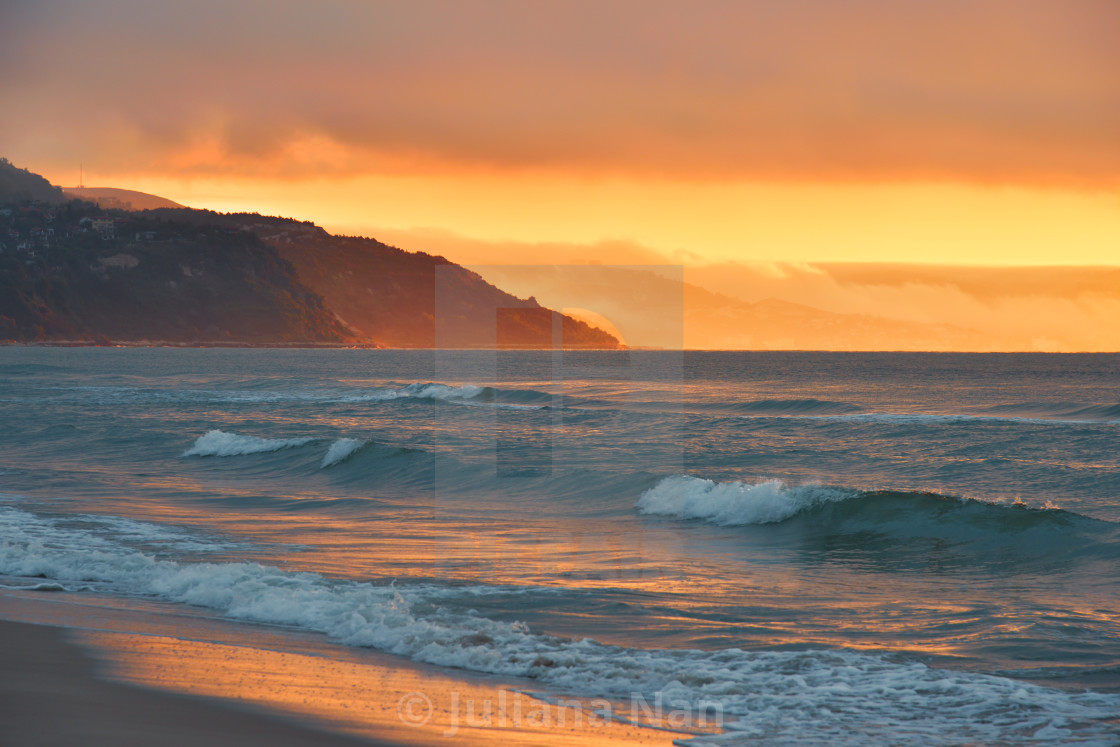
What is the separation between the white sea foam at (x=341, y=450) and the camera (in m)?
23.1

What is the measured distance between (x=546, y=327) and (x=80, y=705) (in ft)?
446

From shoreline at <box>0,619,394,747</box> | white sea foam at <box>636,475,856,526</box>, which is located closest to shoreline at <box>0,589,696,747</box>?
shoreline at <box>0,619,394,747</box>

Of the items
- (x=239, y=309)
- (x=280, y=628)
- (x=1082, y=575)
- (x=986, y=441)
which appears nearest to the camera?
(x=280, y=628)

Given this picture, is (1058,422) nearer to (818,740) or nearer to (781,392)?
(781,392)

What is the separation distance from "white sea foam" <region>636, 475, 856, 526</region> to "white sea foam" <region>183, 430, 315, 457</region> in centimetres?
1285

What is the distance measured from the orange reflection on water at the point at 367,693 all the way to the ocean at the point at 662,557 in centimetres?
39

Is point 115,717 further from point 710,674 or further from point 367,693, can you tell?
point 710,674

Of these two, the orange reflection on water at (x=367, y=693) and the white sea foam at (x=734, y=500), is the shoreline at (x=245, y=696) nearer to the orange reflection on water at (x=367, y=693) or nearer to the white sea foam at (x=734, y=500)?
the orange reflection on water at (x=367, y=693)

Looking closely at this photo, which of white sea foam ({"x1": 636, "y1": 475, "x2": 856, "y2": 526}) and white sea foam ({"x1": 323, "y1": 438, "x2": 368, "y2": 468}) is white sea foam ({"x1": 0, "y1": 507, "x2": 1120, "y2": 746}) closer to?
white sea foam ({"x1": 636, "y1": 475, "x2": 856, "y2": 526})

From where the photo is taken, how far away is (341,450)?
23.6 m

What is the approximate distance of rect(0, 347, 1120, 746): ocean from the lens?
23.6 ft

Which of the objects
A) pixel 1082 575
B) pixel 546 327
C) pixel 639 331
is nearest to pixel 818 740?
pixel 1082 575

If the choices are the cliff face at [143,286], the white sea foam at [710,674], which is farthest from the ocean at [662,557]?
the cliff face at [143,286]

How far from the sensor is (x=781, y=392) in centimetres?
5634
